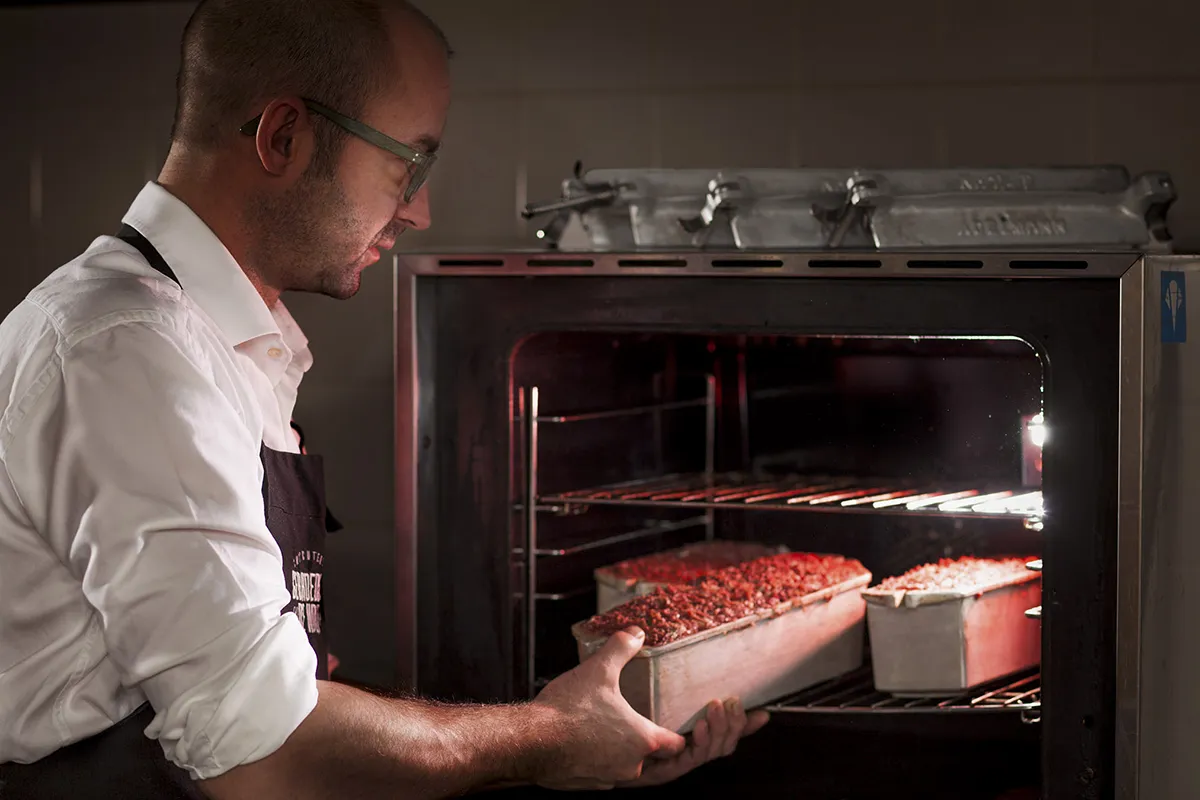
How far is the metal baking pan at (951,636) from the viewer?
1477mm

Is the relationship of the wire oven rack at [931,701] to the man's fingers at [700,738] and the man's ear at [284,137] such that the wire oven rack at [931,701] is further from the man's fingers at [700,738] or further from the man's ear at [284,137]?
the man's ear at [284,137]

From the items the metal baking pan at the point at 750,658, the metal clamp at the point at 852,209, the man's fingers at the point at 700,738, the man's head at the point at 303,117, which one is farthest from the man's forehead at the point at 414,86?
the man's fingers at the point at 700,738

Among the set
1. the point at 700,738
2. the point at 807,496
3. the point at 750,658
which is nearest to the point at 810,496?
the point at 807,496

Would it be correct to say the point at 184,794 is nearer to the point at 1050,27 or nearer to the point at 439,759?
the point at 439,759

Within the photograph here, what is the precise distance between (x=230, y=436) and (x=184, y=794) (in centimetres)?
31

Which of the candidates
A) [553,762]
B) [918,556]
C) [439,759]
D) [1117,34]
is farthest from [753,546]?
[1117,34]

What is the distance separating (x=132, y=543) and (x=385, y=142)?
435mm

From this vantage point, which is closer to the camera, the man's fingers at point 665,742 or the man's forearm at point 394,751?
the man's forearm at point 394,751

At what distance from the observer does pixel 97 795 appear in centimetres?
106

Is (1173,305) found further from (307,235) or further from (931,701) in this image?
(307,235)

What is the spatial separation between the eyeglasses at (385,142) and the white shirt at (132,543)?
8.2 inches

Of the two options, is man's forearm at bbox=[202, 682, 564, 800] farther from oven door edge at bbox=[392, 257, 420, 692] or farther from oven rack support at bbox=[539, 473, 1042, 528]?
oven rack support at bbox=[539, 473, 1042, 528]

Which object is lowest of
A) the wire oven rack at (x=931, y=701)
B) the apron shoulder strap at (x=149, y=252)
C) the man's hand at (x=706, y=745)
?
the man's hand at (x=706, y=745)

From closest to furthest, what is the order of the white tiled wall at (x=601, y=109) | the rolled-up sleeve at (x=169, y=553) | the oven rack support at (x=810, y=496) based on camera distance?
1. the rolled-up sleeve at (x=169, y=553)
2. the oven rack support at (x=810, y=496)
3. the white tiled wall at (x=601, y=109)
